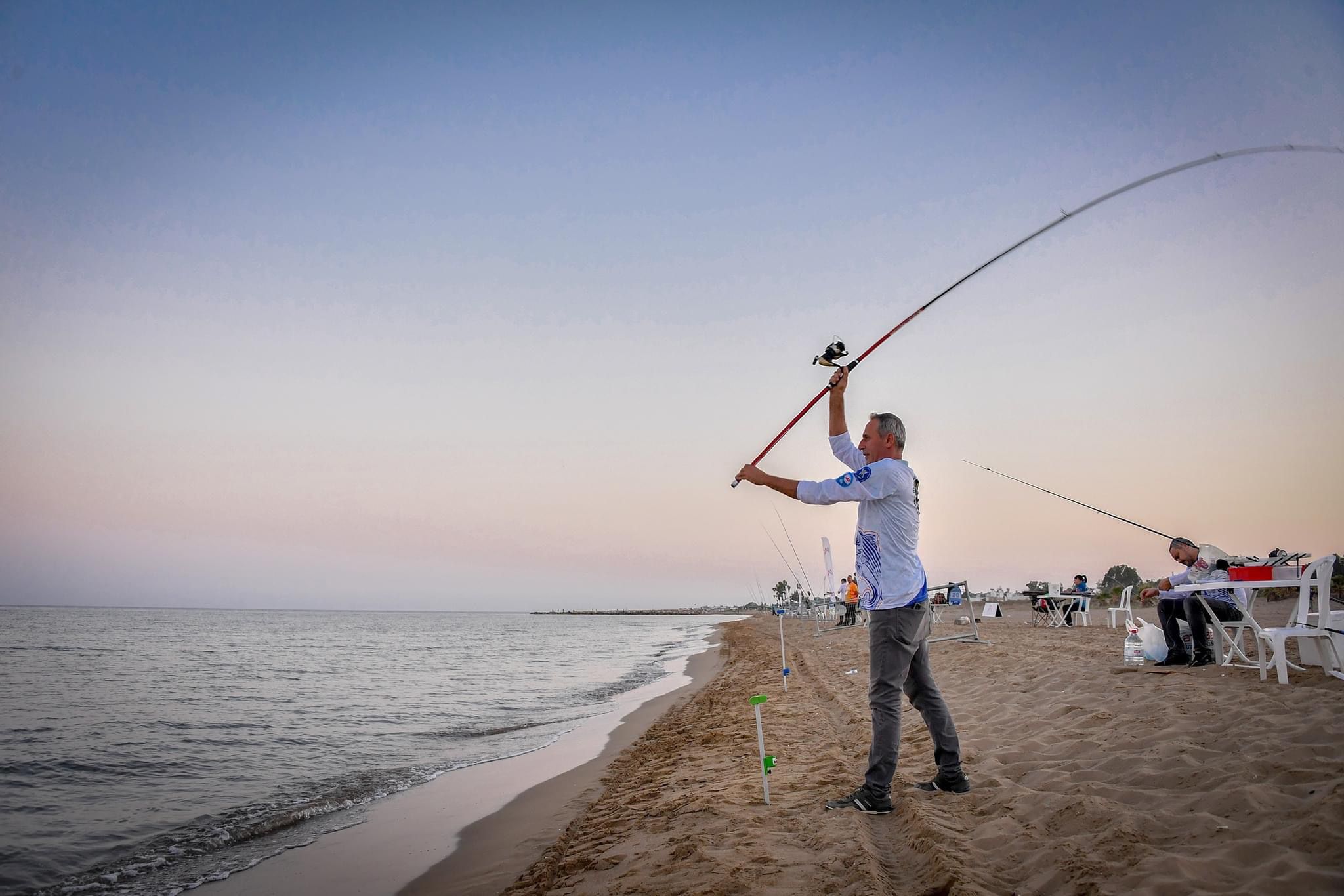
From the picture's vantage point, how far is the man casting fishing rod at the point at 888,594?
351 centimetres

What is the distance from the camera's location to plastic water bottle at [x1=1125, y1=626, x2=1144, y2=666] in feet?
23.5

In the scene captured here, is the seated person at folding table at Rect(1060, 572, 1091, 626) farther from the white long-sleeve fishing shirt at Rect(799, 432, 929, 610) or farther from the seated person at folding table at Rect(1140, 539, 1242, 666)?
the white long-sleeve fishing shirt at Rect(799, 432, 929, 610)

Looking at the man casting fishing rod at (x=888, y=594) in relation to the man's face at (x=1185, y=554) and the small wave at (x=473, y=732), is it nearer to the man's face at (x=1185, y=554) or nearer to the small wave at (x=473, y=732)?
the man's face at (x=1185, y=554)

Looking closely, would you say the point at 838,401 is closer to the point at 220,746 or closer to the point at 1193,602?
the point at 1193,602

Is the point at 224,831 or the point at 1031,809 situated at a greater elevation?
the point at 1031,809

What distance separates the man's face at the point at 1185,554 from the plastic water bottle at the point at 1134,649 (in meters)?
1.01

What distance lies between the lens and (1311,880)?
222 centimetres

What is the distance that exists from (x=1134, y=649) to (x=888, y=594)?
563cm

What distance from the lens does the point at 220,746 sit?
838 centimetres

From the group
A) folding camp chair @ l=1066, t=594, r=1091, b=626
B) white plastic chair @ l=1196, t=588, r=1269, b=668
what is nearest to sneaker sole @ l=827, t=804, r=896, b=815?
white plastic chair @ l=1196, t=588, r=1269, b=668

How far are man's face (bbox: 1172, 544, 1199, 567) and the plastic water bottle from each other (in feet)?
3.31

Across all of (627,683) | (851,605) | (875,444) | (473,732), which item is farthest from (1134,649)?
(851,605)

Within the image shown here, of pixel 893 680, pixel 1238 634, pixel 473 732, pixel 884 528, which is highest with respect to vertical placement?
pixel 884 528

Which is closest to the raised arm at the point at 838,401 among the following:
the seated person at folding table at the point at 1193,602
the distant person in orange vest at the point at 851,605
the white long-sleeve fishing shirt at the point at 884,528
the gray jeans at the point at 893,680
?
the white long-sleeve fishing shirt at the point at 884,528
